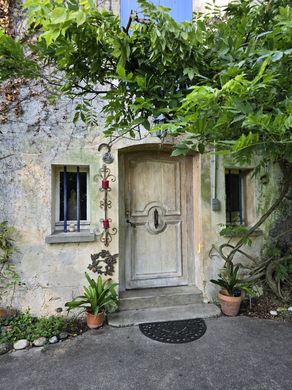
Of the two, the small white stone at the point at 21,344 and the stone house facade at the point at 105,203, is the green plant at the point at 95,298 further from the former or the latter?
the small white stone at the point at 21,344

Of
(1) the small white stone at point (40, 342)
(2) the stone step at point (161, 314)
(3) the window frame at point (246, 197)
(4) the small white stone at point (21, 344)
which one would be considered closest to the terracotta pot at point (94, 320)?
(2) the stone step at point (161, 314)

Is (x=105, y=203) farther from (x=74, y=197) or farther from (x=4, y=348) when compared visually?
(x=4, y=348)

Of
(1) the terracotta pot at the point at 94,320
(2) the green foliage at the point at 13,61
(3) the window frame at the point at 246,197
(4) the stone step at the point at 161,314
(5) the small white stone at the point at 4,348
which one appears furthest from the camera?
(3) the window frame at the point at 246,197

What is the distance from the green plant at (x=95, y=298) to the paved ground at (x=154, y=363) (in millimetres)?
251

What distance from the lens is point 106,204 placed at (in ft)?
9.61

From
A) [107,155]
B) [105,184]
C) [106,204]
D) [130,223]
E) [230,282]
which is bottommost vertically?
[230,282]

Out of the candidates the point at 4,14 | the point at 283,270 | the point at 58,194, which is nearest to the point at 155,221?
the point at 58,194

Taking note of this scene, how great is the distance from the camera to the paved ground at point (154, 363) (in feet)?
5.98

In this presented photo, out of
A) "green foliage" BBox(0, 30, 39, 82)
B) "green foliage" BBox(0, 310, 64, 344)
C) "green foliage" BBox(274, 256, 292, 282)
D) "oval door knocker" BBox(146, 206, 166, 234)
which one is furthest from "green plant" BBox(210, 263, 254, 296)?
"green foliage" BBox(0, 30, 39, 82)

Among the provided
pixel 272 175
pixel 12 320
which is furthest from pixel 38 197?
pixel 272 175

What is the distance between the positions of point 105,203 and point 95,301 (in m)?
1.12

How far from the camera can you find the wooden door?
10.8 feet

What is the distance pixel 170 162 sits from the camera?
11.3 ft

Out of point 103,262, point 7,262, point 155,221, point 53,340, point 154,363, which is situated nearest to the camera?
point 154,363
